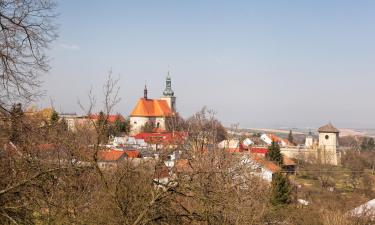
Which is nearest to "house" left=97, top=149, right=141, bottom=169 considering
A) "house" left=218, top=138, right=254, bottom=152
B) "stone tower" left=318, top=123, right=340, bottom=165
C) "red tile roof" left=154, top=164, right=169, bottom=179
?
"red tile roof" left=154, top=164, right=169, bottom=179

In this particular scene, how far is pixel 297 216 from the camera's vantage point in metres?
18.0

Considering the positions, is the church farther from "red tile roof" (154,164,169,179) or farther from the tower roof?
"red tile roof" (154,164,169,179)

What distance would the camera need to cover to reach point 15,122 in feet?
21.4

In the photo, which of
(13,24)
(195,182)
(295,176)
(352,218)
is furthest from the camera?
(295,176)

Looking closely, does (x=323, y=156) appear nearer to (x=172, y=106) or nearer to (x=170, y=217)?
(x=172, y=106)

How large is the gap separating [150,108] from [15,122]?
252 ft

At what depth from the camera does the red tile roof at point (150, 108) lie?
8206cm

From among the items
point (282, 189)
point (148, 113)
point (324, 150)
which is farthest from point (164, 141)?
point (148, 113)

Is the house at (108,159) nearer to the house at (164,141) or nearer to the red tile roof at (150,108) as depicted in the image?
the house at (164,141)

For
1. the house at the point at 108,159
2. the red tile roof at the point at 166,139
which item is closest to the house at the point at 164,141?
the red tile roof at the point at 166,139

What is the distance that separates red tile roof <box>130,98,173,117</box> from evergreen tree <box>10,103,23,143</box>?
7411cm

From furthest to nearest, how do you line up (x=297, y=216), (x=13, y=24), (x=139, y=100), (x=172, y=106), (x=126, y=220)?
(x=172, y=106) → (x=139, y=100) → (x=297, y=216) → (x=13, y=24) → (x=126, y=220)

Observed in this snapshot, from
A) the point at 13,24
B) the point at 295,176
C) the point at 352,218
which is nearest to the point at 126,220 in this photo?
the point at 13,24

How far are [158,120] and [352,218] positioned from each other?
2531 inches
